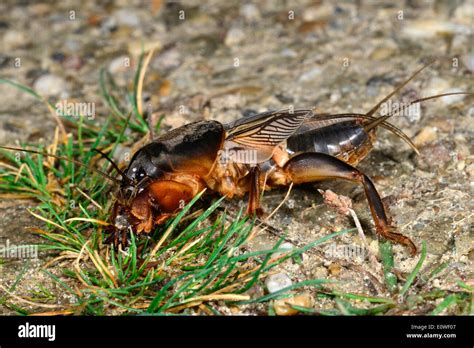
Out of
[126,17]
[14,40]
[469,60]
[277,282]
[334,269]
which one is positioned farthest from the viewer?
[126,17]

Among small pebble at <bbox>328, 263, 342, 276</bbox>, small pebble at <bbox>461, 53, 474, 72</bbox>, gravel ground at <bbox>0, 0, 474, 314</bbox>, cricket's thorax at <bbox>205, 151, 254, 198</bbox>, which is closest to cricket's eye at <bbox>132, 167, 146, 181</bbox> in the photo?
cricket's thorax at <bbox>205, 151, 254, 198</bbox>

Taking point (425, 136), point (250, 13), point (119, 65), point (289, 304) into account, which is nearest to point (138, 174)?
point (289, 304)

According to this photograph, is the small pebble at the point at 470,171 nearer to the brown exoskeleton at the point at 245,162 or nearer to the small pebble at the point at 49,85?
Result: the brown exoskeleton at the point at 245,162

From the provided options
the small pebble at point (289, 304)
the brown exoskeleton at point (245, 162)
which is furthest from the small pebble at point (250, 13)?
the small pebble at point (289, 304)

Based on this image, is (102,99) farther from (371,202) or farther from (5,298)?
(371,202)

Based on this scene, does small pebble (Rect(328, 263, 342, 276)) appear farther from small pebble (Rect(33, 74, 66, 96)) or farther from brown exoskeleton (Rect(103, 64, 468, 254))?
small pebble (Rect(33, 74, 66, 96))

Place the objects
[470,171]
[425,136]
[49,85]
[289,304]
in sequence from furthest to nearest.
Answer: [49,85] < [425,136] < [470,171] < [289,304]

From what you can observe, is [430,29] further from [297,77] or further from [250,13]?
A: [250,13]
